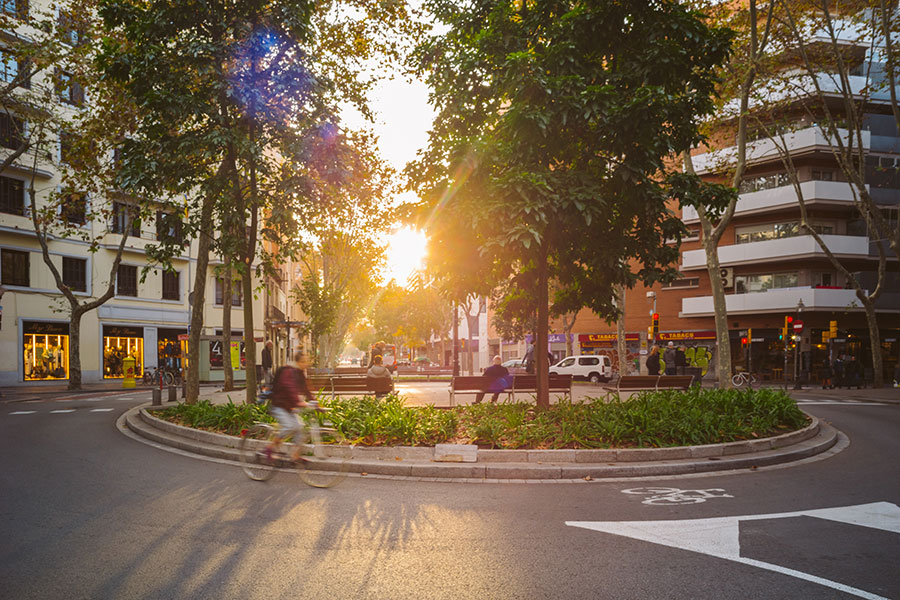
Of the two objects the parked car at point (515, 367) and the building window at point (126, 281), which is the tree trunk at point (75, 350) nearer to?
the building window at point (126, 281)

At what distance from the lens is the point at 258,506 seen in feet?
20.6

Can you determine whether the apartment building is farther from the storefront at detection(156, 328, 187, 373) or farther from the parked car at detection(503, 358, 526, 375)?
the parked car at detection(503, 358, 526, 375)

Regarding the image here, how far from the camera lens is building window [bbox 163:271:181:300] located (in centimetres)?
3453

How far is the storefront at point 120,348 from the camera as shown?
3134 centimetres

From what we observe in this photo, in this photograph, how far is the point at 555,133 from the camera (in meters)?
9.98

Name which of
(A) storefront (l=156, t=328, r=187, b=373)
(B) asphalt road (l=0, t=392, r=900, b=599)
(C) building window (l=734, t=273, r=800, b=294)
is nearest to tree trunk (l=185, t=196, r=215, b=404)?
(B) asphalt road (l=0, t=392, r=900, b=599)

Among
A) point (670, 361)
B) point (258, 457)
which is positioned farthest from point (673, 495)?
point (670, 361)

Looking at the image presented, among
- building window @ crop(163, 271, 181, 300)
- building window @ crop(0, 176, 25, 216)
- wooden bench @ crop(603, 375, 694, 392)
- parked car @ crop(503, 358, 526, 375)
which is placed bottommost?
parked car @ crop(503, 358, 526, 375)

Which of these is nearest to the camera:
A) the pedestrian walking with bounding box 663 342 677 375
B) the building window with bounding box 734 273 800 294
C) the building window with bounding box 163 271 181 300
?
the pedestrian walking with bounding box 663 342 677 375

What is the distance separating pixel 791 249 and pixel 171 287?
118ft

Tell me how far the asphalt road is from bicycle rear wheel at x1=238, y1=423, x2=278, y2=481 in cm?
19

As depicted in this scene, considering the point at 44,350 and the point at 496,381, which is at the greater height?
the point at 44,350

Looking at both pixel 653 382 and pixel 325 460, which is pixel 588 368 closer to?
pixel 653 382

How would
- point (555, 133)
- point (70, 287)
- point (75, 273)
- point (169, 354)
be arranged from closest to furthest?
point (555, 133), point (70, 287), point (75, 273), point (169, 354)
